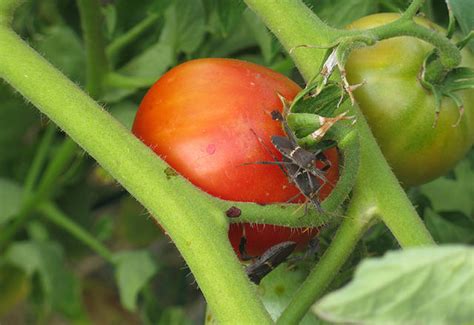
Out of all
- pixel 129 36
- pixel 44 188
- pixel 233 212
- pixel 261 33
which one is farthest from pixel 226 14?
pixel 44 188

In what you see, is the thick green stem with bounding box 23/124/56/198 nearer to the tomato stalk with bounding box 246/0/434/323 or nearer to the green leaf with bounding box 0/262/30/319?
the green leaf with bounding box 0/262/30/319

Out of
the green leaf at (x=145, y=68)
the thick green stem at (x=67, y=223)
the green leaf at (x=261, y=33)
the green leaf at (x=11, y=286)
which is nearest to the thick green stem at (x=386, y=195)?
the green leaf at (x=261, y=33)

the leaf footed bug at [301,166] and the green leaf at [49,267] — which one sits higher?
the leaf footed bug at [301,166]

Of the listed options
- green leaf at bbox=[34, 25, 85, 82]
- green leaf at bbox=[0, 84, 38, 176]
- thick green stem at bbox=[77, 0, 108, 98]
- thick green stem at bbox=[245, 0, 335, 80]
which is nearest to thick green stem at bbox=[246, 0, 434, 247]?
thick green stem at bbox=[245, 0, 335, 80]

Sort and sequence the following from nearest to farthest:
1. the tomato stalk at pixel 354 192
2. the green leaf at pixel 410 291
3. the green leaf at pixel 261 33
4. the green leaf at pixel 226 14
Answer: the green leaf at pixel 410 291 → the tomato stalk at pixel 354 192 → the green leaf at pixel 226 14 → the green leaf at pixel 261 33

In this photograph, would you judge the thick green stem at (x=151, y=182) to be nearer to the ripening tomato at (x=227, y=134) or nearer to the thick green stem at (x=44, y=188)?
the ripening tomato at (x=227, y=134)

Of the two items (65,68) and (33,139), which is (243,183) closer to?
(65,68)

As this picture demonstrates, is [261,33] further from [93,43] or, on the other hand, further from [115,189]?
[115,189]
